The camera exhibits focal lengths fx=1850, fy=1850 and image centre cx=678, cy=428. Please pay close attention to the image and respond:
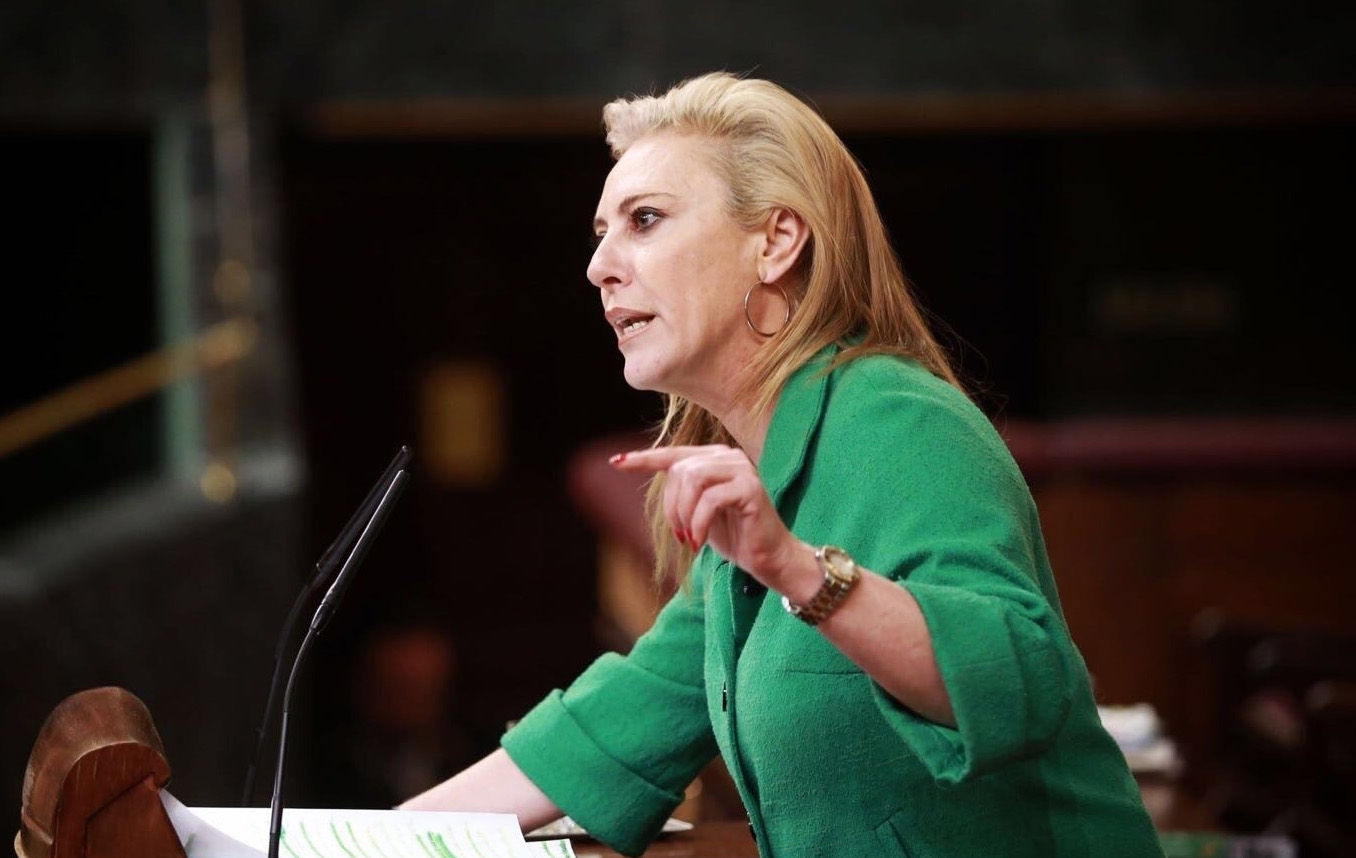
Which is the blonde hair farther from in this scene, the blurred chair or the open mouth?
the blurred chair

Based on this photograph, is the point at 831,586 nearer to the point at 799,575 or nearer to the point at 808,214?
the point at 799,575

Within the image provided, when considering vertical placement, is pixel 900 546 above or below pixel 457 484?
above

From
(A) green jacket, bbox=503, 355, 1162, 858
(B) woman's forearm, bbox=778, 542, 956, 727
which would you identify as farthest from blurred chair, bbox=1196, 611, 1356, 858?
(B) woman's forearm, bbox=778, 542, 956, 727

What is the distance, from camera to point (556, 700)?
198 centimetres

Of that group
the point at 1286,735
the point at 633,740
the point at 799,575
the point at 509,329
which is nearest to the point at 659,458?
the point at 799,575

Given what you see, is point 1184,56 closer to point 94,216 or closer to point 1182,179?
point 1182,179

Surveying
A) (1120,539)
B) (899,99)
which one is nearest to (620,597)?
(1120,539)

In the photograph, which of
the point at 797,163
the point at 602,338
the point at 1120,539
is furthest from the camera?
the point at 602,338

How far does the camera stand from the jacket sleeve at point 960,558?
4.38ft

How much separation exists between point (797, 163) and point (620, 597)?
3.25 m

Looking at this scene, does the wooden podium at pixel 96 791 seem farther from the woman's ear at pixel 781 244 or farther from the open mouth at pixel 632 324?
the woman's ear at pixel 781 244

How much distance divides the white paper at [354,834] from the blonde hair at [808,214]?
1.51 ft

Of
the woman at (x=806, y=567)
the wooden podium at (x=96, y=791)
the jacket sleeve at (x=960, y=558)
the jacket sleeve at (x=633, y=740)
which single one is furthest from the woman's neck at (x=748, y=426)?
the wooden podium at (x=96, y=791)

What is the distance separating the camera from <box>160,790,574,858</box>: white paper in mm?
1542
